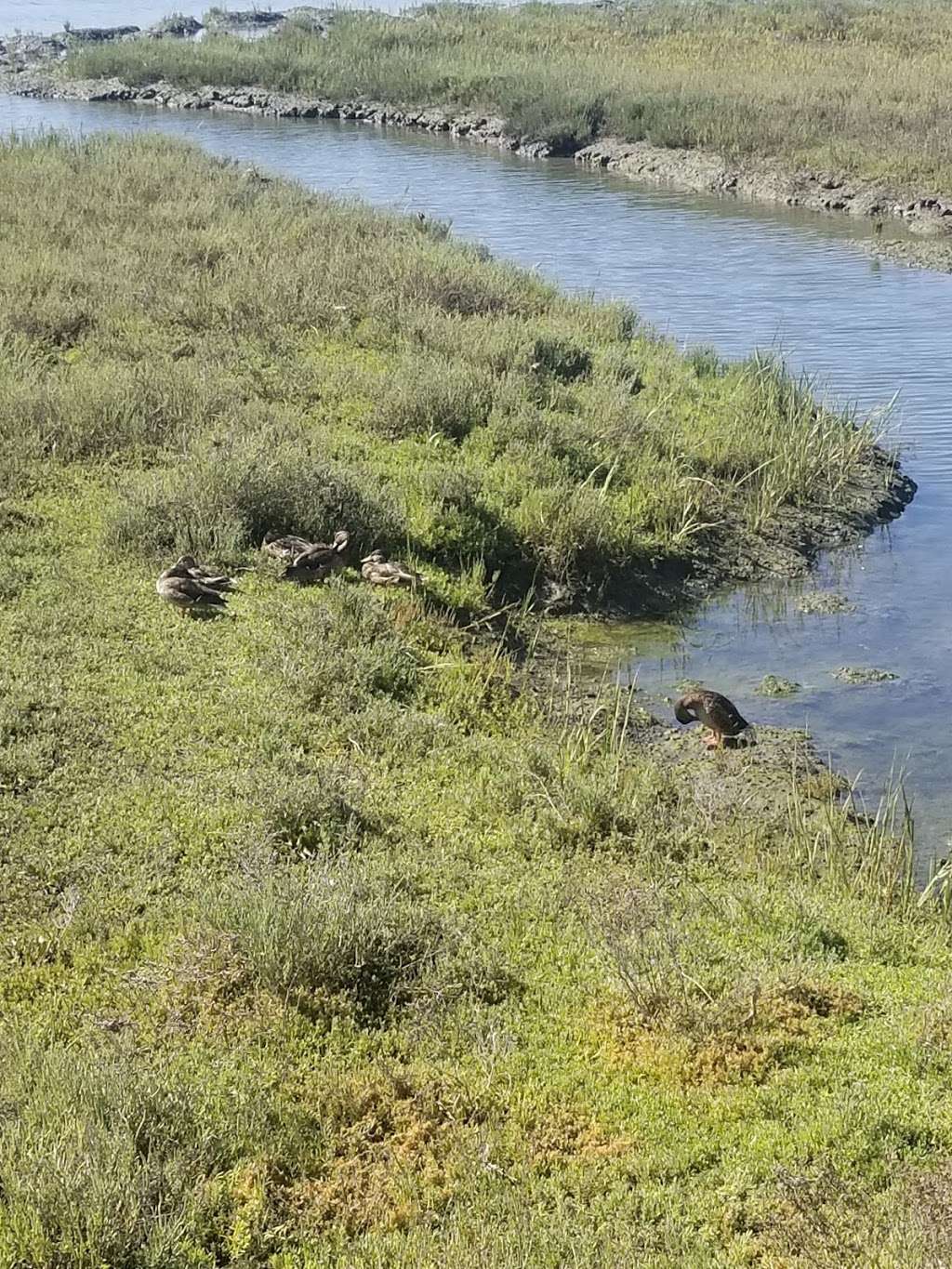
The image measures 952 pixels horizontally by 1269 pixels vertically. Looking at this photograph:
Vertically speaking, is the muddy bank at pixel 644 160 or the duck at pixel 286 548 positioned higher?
the muddy bank at pixel 644 160

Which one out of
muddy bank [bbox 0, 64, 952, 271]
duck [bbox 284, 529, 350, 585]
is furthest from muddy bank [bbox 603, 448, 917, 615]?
muddy bank [bbox 0, 64, 952, 271]

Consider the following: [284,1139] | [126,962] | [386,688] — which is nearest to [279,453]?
[386,688]

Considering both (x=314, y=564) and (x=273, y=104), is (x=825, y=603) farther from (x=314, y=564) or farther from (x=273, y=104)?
(x=273, y=104)

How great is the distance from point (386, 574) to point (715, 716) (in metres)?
2.52

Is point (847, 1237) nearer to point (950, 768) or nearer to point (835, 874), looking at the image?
point (835, 874)

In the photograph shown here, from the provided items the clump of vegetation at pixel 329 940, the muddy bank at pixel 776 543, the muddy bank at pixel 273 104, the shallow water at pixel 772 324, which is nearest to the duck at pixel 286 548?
the muddy bank at pixel 776 543

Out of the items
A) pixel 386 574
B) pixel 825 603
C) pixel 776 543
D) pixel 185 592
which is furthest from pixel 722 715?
pixel 776 543

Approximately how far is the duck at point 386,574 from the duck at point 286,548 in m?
0.42

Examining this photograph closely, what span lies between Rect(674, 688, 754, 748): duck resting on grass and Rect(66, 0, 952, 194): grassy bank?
73.0 feet

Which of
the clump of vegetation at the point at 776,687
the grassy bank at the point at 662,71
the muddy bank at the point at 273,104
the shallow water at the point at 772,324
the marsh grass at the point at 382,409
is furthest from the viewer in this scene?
the muddy bank at the point at 273,104

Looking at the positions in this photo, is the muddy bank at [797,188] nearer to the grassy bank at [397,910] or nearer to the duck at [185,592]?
the grassy bank at [397,910]

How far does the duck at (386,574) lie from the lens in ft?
31.3

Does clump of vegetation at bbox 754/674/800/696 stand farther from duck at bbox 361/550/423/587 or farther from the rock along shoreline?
duck at bbox 361/550/423/587

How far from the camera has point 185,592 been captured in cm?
877
